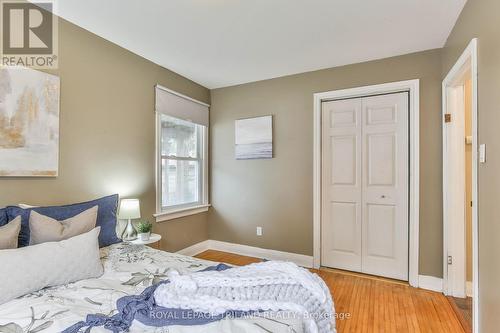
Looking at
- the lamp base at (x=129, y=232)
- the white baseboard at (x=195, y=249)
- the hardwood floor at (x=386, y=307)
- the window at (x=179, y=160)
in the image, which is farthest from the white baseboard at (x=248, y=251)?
the lamp base at (x=129, y=232)

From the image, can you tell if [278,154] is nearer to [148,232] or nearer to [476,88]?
[148,232]

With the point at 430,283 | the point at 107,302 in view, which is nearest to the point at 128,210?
the point at 107,302

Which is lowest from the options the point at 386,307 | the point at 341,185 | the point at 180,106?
the point at 386,307

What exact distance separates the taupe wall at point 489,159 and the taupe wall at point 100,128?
9.53ft

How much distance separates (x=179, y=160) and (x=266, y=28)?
1968mm

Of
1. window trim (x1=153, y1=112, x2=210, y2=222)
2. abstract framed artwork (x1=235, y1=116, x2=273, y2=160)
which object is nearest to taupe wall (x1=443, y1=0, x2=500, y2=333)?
abstract framed artwork (x1=235, y1=116, x2=273, y2=160)

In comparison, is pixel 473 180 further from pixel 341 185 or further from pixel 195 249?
pixel 195 249

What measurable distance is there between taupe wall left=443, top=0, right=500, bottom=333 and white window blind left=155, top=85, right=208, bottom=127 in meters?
2.89

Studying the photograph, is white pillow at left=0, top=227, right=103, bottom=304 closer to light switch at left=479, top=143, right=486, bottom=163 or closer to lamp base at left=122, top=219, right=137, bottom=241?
lamp base at left=122, top=219, right=137, bottom=241

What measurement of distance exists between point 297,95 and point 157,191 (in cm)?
211

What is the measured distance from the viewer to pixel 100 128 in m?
2.39

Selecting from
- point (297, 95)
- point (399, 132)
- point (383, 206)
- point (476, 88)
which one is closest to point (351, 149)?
point (399, 132)

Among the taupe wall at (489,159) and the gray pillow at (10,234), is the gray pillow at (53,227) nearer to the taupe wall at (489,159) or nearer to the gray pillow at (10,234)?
the gray pillow at (10,234)

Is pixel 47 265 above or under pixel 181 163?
under
